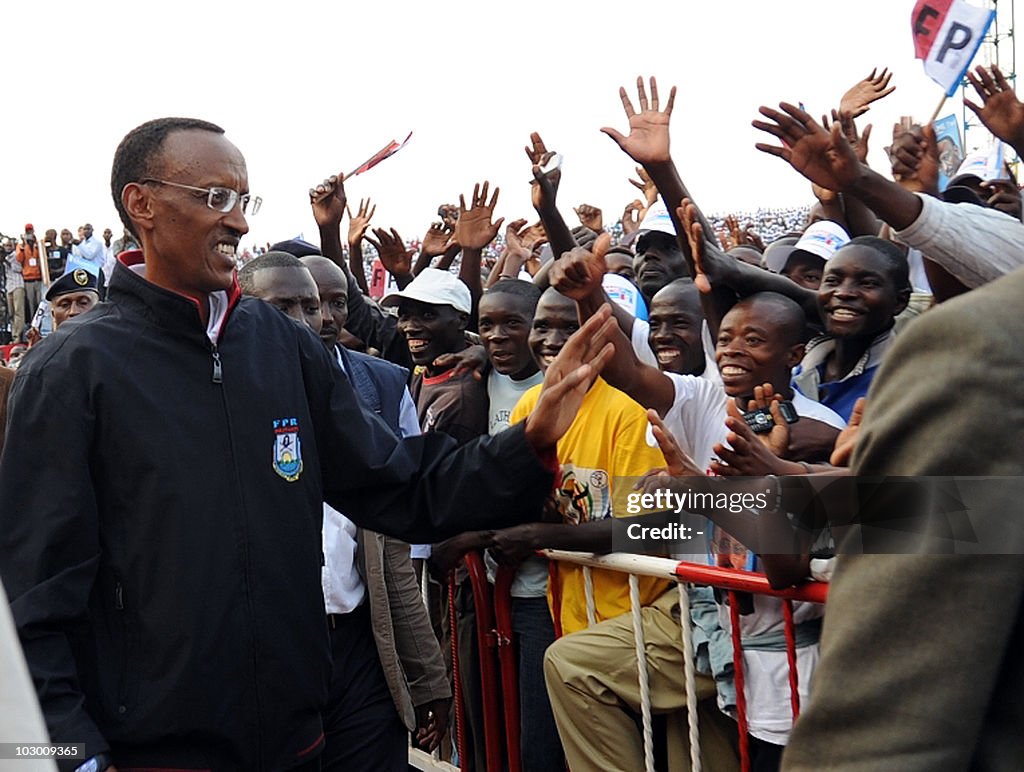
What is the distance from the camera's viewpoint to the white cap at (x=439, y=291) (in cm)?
564

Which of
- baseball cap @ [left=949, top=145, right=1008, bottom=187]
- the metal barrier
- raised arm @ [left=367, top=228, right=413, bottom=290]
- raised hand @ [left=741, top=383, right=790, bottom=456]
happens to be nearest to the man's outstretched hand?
raised hand @ [left=741, top=383, right=790, bottom=456]

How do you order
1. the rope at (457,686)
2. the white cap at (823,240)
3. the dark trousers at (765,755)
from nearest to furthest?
1. the dark trousers at (765,755)
2. the rope at (457,686)
3. the white cap at (823,240)

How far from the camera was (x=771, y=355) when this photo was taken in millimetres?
4059

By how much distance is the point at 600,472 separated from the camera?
4.09m

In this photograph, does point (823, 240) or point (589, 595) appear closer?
point (589, 595)

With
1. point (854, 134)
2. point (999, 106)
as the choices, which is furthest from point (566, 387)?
point (854, 134)

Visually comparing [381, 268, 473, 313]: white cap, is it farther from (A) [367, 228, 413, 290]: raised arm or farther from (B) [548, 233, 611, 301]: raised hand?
(A) [367, 228, 413, 290]: raised arm

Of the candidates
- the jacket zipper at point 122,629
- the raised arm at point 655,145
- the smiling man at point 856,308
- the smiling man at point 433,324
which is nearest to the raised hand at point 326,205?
the smiling man at point 433,324

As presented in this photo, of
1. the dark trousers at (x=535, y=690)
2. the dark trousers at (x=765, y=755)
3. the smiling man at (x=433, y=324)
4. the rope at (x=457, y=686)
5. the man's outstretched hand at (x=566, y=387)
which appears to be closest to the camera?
the man's outstretched hand at (x=566, y=387)

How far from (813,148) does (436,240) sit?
501 cm

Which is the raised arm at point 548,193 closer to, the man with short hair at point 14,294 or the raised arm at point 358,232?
the raised arm at point 358,232

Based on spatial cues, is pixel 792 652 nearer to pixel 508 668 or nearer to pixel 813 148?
pixel 508 668

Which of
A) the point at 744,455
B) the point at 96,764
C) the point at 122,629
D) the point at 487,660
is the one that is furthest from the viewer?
the point at 487,660

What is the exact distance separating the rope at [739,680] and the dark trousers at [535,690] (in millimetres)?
935
